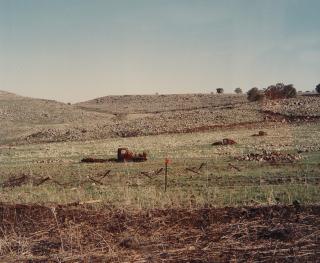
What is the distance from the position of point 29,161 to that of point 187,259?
1007 inches

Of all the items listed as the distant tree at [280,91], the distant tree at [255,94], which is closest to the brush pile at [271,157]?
the distant tree at [255,94]

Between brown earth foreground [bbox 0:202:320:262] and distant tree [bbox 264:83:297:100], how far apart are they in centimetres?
7109

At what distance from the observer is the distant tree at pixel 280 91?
266 ft

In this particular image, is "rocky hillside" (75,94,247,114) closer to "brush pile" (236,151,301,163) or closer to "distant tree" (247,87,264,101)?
"distant tree" (247,87,264,101)

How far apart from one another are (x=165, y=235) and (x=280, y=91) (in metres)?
75.8

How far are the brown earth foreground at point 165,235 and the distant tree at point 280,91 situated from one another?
233ft

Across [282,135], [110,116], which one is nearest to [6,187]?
[282,135]

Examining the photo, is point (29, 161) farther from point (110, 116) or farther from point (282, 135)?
point (110, 116)

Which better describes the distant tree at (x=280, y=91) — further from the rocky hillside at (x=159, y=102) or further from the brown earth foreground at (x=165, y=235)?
the brown earth foreground at (x=165, y=235)

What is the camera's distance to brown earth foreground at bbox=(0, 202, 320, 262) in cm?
862

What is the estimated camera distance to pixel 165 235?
9.87 meters

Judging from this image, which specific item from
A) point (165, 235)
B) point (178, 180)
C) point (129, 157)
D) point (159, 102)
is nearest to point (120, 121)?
point (159, 102)

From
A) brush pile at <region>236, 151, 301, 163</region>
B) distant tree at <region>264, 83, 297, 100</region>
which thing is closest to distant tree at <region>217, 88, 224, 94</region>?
distant tree at <region>264, 83, 297, 100</region>

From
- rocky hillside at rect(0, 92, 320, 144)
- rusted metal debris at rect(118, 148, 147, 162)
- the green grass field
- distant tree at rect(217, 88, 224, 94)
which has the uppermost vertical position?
distant tree at rect(217, 88, 224, 94)
